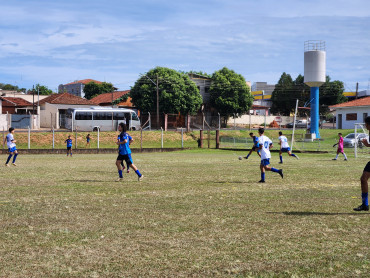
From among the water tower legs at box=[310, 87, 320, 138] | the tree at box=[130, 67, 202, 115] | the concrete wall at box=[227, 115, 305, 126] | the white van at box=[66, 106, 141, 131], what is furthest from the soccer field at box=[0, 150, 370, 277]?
the concrete wall at box=[227, 115, 305, 126]

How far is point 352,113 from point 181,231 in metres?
66.5

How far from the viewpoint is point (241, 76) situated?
266ft

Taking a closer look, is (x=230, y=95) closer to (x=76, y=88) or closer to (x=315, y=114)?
(x=315, y=114)

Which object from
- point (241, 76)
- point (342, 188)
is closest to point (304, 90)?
point (241, 76)

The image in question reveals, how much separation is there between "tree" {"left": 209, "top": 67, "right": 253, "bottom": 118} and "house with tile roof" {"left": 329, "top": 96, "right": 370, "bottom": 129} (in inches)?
631

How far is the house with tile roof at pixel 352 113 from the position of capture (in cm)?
6638

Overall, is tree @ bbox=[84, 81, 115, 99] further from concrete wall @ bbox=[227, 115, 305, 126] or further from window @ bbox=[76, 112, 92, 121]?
window @ bbox=[76, 112, 92, 121]

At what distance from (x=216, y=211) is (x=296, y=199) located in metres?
2.80

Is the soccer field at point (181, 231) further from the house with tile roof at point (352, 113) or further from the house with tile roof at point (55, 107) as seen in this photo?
the house with tile roof at point (352, 113)

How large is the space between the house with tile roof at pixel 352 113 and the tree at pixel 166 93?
75.6ft

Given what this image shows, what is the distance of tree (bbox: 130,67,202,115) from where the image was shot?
69.2m

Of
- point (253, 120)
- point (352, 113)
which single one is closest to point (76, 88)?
point (253, 120)

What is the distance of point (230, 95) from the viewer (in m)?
79.2

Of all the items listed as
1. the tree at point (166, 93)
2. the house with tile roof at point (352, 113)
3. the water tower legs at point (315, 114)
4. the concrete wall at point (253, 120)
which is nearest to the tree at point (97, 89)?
the tree at point (166, 93)
